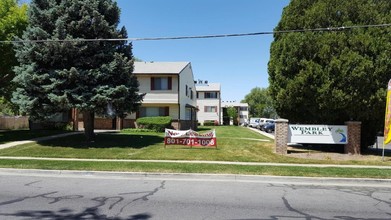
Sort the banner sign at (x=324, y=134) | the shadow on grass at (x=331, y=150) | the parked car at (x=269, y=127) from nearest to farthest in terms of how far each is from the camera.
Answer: the banner sign at (x=324, y=134) → the shadow on grass at (x=331, y=150) → the parked car at (x=269, y=127)

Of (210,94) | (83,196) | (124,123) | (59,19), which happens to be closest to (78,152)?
(59,19)

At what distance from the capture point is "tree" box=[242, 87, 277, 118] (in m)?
114

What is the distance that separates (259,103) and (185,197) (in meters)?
113

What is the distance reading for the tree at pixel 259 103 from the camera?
114250 mm

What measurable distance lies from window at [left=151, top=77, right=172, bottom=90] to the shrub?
3561 mm

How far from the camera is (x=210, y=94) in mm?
67812

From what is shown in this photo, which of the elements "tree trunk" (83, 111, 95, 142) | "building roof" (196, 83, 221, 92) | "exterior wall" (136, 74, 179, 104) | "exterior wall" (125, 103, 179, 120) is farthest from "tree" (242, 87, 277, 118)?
"tree trunk" (83, 111, 95, 142)

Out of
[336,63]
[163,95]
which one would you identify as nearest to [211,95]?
[163,95]

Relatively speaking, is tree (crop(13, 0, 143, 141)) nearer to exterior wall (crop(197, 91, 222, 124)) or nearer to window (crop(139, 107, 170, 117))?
window (crop(139, 107, 170, 117))

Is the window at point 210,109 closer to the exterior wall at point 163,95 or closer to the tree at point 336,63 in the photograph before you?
the exterior wall at point 163,95

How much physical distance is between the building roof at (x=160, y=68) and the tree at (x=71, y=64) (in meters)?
13.7

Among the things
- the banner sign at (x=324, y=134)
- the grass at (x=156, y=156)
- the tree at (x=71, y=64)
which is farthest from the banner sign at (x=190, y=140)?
the banner sign at (x=324, y=134)

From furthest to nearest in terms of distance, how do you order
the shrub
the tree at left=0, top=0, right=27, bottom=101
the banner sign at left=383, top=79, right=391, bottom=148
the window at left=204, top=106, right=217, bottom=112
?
the window at left=204, top=106, right=217, bottom=112
the shrub
the tree at left=0, top=0, right=27, bottom=101
the banner sign at left=383, top=79, right=391, bottom=148

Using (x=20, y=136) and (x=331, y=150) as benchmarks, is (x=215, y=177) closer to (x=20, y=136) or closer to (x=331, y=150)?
(x=331, y=150)
